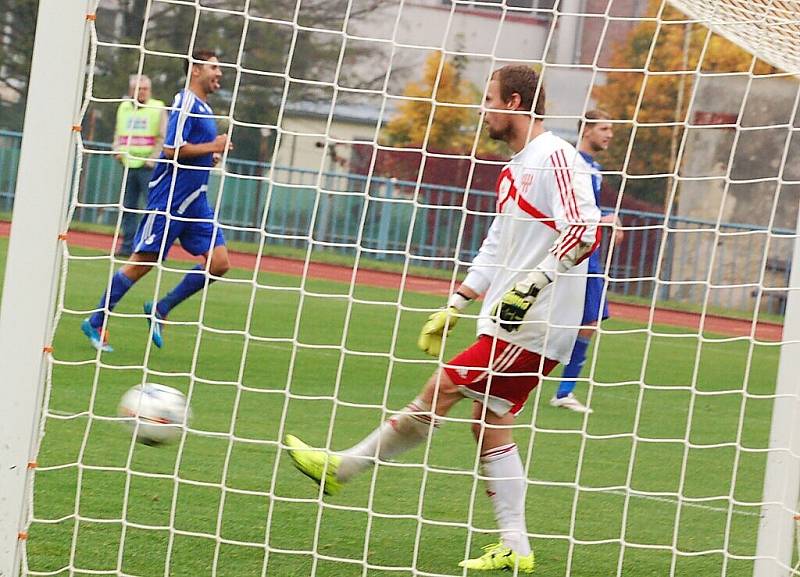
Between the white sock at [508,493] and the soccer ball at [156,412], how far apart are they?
3.40 ft

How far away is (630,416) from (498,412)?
3487mm

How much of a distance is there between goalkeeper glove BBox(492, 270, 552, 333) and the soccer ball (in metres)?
1.11

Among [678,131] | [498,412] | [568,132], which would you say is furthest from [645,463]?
[568,132]

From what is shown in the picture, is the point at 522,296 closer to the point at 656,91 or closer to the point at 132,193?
the point at 132,193

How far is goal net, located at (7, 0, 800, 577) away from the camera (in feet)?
12.8

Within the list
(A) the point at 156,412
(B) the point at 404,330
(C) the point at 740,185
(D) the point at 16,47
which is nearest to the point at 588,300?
(A) the point at 156,412

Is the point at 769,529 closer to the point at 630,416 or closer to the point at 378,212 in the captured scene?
the point at 630,416

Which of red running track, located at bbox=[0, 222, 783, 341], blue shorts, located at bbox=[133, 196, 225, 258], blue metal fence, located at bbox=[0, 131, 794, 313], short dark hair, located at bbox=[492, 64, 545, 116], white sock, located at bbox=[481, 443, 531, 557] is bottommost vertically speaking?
red running track, located at bbox=[0, 222, 783, 341]

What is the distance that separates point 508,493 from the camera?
4109 mm

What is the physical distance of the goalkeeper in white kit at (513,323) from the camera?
4.01 metres

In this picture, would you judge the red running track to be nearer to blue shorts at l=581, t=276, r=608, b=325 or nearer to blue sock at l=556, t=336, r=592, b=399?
blue sock at l=556, t=336, r=592, b=399

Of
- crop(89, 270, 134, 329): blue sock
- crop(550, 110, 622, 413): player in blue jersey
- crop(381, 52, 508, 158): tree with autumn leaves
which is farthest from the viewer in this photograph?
crop(381, 52, 508, 158): tree with autumn leaves

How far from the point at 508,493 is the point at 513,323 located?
0.57 metres

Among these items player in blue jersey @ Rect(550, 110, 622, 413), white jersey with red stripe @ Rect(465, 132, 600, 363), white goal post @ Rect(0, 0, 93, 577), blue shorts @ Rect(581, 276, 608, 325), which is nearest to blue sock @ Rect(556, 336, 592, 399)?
player in blue jersey @ Rect(550, 110, 622, 413)
